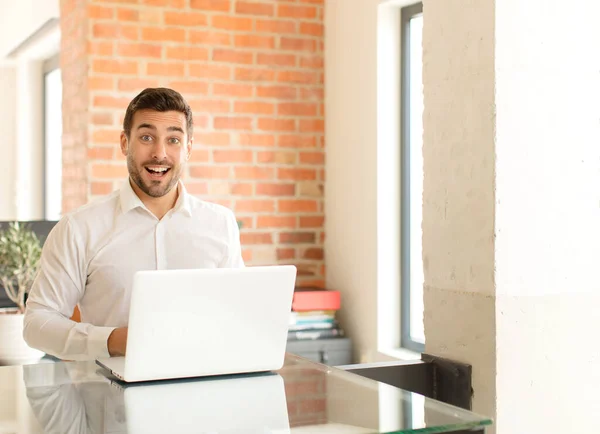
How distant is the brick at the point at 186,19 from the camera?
4152 mm

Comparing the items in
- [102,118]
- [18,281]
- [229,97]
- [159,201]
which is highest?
[229,97]

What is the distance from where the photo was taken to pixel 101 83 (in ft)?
13.3

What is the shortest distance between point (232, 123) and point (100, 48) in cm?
72

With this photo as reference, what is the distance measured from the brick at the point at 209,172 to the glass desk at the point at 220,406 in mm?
2337

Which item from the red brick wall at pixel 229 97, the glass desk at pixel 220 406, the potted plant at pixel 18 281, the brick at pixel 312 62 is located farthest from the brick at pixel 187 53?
the glass desk at pixel 220 406

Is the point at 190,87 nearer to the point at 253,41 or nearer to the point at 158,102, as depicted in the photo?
the point at 253,41

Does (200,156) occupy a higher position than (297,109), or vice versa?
(297,109)

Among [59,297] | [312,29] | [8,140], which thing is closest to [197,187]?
[312,29]

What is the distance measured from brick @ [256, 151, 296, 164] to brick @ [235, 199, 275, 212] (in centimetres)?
20

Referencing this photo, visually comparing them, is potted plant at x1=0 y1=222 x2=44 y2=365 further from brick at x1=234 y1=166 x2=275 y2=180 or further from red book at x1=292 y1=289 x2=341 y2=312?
red book at x1=292 y1=289 x2=341 y2=312

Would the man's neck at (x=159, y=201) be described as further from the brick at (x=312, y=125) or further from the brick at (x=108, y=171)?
the brick at (x=312, y=125)
